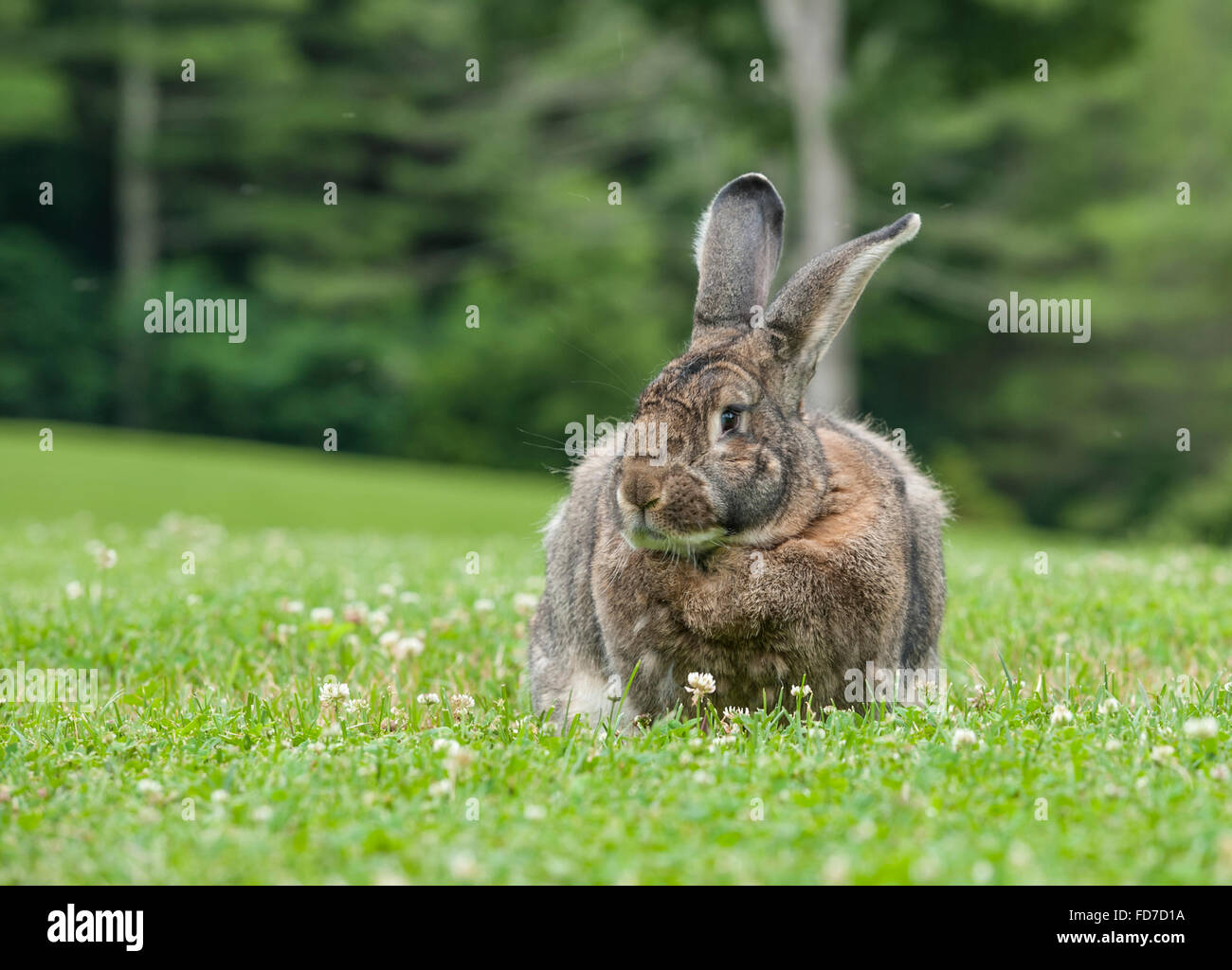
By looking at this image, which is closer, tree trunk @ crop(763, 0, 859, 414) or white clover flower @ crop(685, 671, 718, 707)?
white clover flower @ crop(685, 671, 718, 707)

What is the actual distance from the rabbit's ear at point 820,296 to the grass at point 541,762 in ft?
4.16

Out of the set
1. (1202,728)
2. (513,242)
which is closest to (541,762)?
(1202,728)

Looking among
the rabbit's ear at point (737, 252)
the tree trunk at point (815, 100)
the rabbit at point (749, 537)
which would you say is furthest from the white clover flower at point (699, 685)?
the tree trunk at point (815, 100)

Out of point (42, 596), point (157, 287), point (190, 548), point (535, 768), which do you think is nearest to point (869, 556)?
point (535, 768)

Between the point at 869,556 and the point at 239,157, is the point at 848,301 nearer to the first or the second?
the point at 869,556

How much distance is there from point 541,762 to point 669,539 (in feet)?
3.06

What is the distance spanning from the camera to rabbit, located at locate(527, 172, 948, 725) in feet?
14.2

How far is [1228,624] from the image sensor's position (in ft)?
20.8

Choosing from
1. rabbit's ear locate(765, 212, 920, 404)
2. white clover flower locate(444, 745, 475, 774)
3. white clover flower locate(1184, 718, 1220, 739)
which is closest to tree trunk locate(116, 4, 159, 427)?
rabbit's ear locate(765, 212, 920, 404)

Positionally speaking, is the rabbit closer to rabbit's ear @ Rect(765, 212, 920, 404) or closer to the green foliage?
rabbit's ear @ Rect(765, 212, 920, 404)

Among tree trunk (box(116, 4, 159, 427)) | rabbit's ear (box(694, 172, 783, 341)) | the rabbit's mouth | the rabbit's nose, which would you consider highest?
tree trunk (box(116, 4, 159, 427))

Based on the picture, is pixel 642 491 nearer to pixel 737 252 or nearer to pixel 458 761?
pixel 458 761

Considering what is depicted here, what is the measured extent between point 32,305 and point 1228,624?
3564 centimetres

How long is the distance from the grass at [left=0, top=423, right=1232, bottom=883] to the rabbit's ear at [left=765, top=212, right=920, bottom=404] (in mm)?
1269
